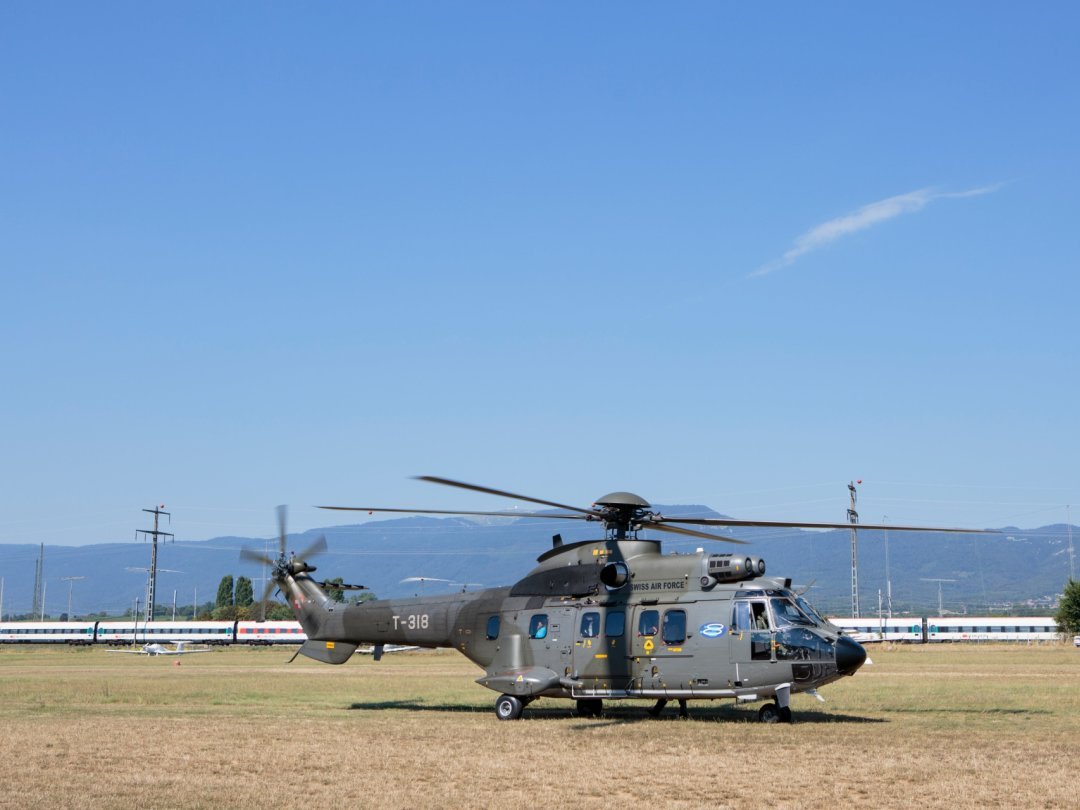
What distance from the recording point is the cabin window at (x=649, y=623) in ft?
96.6

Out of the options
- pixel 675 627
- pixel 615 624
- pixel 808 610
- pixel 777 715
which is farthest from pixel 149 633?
pixel 808 610

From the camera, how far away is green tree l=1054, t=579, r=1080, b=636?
109 m

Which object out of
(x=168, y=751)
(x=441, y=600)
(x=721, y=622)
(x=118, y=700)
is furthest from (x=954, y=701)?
(x=118, y=700)

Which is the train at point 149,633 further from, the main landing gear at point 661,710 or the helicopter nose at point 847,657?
the helicopter nose at point 847,657

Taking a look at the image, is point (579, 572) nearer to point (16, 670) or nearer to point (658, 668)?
point (658, 668)

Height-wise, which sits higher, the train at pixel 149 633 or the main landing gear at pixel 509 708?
the main landing gear at pixel 509 708

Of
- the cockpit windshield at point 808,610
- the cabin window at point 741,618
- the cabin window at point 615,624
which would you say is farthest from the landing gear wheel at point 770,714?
the cabin window at point 615,624

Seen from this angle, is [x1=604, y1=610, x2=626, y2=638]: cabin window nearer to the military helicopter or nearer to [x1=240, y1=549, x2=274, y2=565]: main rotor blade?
the military helicopter

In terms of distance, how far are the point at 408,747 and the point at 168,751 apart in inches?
177

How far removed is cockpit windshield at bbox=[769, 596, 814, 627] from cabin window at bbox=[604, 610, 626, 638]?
3833mm

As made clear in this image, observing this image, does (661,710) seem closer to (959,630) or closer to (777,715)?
(777,715)

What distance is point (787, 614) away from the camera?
28219mm

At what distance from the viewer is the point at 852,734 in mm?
25047

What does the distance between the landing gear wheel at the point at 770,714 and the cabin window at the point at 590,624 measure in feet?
14.8
